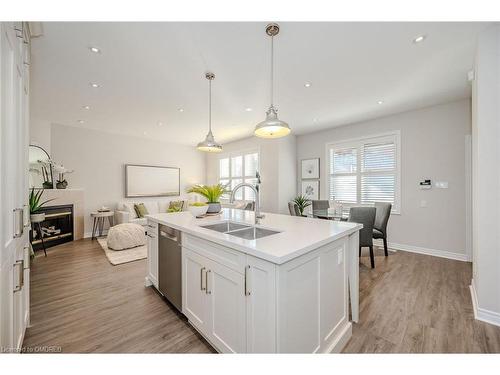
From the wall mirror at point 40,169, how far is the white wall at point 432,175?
7.02 metres

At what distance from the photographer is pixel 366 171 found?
443cm

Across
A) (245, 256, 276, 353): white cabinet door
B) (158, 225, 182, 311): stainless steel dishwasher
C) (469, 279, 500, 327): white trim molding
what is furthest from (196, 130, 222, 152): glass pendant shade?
(469, 279, 500, 327): white trim molding

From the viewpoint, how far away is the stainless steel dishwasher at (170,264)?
73.9 inches

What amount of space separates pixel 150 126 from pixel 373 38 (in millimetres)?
4654

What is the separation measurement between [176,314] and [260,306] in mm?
1284

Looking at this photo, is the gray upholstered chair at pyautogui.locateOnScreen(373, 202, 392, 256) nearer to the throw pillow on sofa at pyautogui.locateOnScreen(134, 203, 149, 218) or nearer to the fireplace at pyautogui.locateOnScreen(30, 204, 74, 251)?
the throw pillow on sofa at pyautogui.locateOnScreen(134, 203, 149, 218)

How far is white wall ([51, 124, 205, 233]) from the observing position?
4.88m

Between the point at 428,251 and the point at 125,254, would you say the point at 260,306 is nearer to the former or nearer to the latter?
the point at 125,254

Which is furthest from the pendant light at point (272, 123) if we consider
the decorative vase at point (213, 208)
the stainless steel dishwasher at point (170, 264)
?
the stainless steel dishwasher at point (170, 264)

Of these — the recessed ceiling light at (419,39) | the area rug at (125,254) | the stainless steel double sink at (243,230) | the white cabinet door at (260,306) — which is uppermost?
the recessed ceiling light at (419,39)

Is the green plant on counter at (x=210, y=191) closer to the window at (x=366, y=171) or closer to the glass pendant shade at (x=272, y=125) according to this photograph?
the glass pendant shade at (x=272, y=125)

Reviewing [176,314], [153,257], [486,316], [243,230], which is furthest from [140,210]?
[486,316]
